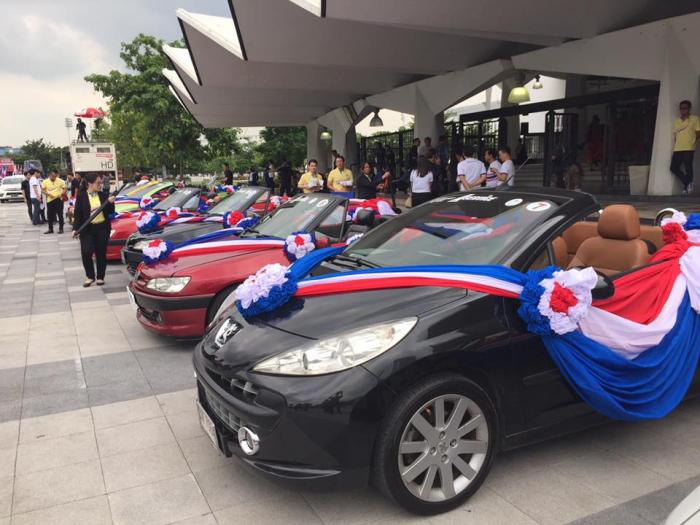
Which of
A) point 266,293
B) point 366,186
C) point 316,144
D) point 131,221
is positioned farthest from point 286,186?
point 266,293

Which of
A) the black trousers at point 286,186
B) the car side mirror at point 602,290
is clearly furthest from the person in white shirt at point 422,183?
the black trousers at point 286,186

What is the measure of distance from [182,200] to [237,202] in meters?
3.22

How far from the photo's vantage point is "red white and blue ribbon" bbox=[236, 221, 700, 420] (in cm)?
292

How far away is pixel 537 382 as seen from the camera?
9.84ft

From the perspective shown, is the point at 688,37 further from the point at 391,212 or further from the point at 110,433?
the point at 110,433

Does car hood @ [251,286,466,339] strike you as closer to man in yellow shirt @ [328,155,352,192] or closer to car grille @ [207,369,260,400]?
car grille @ [207,369,260,400]

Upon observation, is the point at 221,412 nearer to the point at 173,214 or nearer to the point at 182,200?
the point at 173,214

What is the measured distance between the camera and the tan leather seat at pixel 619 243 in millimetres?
4051

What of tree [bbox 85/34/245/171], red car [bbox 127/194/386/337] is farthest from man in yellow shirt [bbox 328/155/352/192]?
tree [bbox 85/34/245/171]

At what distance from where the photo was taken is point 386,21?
39.3 ft

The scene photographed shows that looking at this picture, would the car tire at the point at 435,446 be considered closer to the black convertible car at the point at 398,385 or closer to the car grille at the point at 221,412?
the black convertible car at the point at 398,385

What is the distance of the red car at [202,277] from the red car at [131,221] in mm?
5731

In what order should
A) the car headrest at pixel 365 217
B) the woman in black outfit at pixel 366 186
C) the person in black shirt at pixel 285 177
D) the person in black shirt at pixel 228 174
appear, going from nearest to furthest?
the car headrest at pixel 365 217, the woman in black outfit at pixel 366 186, the person in black shirt at pixel 228 174, the person in black shirt at pixel 285 177

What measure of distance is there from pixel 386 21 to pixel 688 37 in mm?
5912
